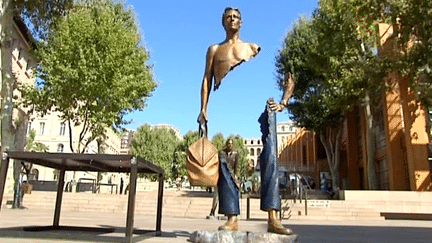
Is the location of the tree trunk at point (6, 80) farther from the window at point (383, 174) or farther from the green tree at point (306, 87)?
the window at point (383, 174)

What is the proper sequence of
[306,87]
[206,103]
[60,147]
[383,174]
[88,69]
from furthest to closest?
[60,147] < [306,87] < [383,174] < [88,69] < [206,103]

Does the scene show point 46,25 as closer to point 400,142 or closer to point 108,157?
point 108,157

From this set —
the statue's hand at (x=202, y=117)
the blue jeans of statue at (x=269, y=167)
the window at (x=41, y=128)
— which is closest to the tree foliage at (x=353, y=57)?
the blue jeans of statue at (x=269, y=167)

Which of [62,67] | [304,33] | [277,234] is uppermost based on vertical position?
[304,33]

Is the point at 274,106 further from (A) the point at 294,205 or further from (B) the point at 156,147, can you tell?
(B) the point at 156,147

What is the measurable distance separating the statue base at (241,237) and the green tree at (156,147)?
4623 centimetres

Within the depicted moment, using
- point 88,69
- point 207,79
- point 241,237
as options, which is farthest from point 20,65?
point 241,237

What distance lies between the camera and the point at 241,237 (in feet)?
13.3

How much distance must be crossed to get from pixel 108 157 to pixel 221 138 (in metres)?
46.8

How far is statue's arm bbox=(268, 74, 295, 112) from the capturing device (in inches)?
183

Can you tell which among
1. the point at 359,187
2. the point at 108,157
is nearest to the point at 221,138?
the point at 359,187

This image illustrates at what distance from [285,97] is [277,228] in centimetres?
165

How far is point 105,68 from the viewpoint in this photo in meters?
21.6

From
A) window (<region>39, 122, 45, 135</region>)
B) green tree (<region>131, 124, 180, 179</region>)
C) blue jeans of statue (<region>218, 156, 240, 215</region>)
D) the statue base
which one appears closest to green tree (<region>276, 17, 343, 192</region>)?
blue jeans of statue (<region>218, 156, 240, 215</region>)
